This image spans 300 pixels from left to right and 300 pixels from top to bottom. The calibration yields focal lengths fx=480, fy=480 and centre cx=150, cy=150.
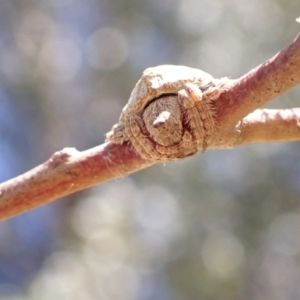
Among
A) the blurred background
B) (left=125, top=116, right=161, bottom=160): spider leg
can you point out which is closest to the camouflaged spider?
(left=125, top=116, right=161, bottom=160): spider leg

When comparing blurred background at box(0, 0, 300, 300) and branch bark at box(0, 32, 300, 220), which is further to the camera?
blurred background at box(0, 0, 300, 300)

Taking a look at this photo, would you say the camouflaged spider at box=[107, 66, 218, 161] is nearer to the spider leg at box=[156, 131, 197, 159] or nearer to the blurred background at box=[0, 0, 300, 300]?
the spider leg at box=[156, 131, 197, 159]

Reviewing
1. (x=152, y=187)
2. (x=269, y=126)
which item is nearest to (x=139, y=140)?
(x=269, y=126)

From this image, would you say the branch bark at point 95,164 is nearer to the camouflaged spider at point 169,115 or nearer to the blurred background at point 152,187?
the camouflaged spider at point 169,115

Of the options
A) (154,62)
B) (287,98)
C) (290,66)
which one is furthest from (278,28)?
(290,66)

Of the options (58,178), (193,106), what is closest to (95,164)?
(58,178)

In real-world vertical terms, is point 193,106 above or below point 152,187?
below

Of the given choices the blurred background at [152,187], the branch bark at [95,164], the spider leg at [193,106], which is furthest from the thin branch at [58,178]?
the blurred background at [152,187]

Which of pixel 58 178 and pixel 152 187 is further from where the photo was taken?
pixel 152 187

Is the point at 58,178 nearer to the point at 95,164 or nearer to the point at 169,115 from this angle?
the point at 95,164
